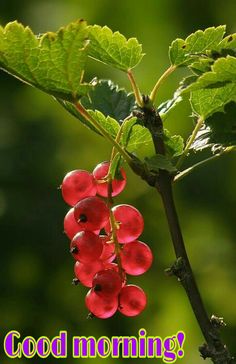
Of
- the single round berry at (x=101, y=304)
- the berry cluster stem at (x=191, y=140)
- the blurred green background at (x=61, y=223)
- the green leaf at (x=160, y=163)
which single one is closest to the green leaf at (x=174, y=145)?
the berry cluster stem at (x=191, y=140)

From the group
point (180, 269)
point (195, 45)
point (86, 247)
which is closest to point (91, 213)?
point (86, 247)

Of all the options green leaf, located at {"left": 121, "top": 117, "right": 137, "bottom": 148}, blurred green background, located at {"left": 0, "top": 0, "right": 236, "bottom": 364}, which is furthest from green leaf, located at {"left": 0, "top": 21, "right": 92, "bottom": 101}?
blurred green background, located at {"left": 0, "top": 0, "right": 236, "bottom": 364}

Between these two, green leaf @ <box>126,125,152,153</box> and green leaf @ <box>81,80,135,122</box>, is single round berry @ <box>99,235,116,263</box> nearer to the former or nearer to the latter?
green leaf @ <box>126,125,152,153</box>

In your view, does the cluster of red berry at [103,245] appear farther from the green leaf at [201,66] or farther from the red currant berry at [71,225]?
the green leaf at [201,66]

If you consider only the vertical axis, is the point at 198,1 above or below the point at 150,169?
above

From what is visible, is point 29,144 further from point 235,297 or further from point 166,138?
point 166,138

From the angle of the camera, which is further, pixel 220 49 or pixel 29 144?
pixel 29 144

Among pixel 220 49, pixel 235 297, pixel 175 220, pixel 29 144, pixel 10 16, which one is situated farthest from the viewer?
pixel 10 16

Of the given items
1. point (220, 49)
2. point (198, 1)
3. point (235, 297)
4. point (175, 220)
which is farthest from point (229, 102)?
point (198, 1)

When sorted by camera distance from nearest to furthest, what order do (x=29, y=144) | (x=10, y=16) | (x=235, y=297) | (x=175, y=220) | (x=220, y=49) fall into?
(x=175, y=220) → (x=220, y=49) → (x=235, y=297) → (x=29, y=144) → (x=10, y=16)
